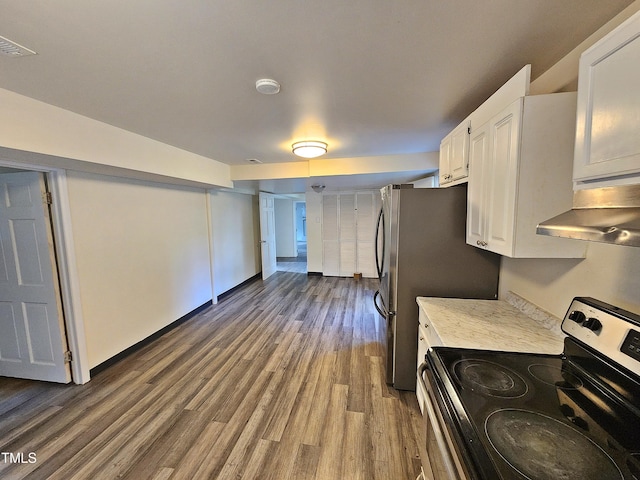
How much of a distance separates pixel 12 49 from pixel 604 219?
2519 mm

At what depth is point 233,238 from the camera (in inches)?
213

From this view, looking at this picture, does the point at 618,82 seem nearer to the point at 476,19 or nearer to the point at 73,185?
the point at 476,19

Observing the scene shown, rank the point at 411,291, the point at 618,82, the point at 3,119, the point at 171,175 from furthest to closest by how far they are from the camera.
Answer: the point at 171,175 < the point at 411,291 < the point at 3,119 < the point at 618,82

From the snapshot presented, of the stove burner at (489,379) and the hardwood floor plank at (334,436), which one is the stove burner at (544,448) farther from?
the hardwood floor plank at (334,436)

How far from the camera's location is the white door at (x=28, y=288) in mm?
2373

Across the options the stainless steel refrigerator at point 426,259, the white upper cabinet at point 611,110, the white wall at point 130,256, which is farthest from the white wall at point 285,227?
the white upper cabinet at point 611,110

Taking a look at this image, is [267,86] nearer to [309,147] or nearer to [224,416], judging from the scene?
[309,147]

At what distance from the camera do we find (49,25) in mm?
1062

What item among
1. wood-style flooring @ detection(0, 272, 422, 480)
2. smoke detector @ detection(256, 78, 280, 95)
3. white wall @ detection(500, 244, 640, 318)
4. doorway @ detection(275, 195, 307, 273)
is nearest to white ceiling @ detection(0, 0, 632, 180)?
smoke detector @ detection(256, 78, 280, 95)

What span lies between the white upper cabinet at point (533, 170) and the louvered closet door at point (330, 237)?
15.8 feet

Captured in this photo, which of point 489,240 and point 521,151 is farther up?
point 521,151

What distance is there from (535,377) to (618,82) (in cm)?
114

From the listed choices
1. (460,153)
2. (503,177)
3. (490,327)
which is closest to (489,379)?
(490,327)

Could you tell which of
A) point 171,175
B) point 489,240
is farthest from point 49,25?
point 489,240
